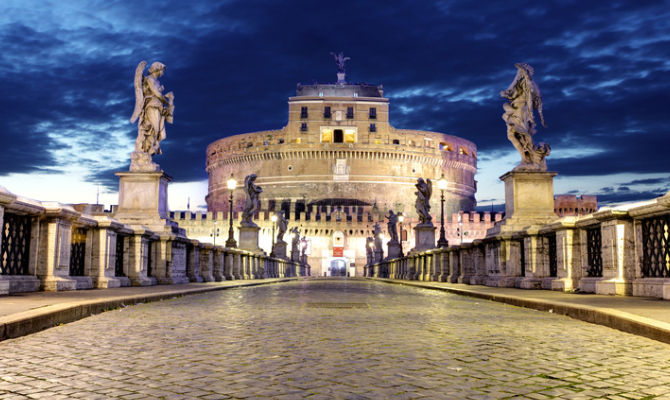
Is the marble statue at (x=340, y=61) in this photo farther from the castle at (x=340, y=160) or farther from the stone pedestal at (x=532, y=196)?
the stone pedestal at (x=532, y=196)

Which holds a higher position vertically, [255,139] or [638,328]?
[255,139]

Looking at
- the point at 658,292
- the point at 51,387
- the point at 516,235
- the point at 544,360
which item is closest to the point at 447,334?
the point at 544,360

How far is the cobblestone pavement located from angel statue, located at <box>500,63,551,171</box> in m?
8.61

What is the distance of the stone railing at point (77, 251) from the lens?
944 centimetres

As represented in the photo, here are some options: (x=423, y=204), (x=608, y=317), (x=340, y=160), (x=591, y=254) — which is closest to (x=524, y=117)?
(x=591, y=254)

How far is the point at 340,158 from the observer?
305 feet

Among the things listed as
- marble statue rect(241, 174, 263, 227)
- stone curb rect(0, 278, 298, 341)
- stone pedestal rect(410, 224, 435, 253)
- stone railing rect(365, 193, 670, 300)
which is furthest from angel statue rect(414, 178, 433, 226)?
stone curb rect(0, 278, 298, 341)

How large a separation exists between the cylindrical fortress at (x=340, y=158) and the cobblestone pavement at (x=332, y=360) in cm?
8370

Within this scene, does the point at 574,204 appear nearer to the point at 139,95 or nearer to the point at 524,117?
the point at 524,117

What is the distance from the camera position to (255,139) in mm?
96312

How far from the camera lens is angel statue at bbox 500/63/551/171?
15.1 m

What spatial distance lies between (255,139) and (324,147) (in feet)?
35.6

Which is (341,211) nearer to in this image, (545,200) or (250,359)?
(545,200)

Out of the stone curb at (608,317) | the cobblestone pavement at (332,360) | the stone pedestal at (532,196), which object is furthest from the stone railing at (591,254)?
the cobblestone pavement at (332,360)
